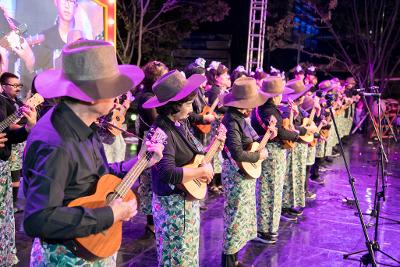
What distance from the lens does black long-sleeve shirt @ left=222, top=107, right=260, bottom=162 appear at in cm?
438

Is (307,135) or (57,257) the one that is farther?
(307,135)

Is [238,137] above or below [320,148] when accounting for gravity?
above

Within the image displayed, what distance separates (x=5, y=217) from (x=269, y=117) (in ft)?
10.7

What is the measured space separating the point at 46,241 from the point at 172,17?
1524 cm

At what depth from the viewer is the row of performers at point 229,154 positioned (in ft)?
11.2

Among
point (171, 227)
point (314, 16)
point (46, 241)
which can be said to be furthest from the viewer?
point (314, 16)

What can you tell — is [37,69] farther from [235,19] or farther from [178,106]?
[235,19]

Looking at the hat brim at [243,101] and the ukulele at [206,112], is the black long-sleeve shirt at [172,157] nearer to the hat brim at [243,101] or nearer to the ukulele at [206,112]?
the hat brim at [243,101]

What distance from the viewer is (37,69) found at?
7.91 meters

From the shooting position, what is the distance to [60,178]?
2031mm

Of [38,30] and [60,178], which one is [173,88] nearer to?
[60,178]

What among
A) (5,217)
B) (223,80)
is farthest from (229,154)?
(223,80)

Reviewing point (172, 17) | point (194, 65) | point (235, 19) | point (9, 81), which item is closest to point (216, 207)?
point (194, 65)

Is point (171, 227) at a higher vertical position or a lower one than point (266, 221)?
higher
